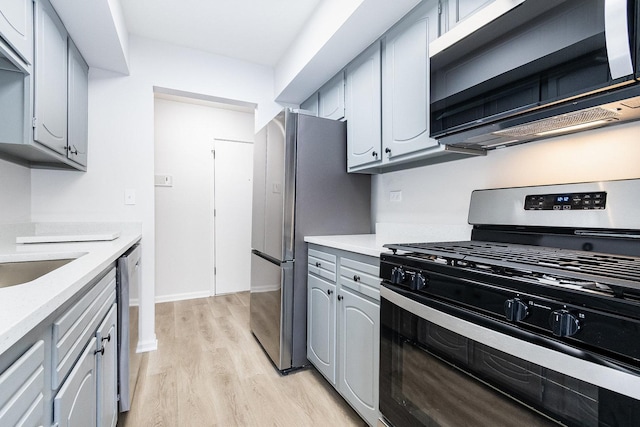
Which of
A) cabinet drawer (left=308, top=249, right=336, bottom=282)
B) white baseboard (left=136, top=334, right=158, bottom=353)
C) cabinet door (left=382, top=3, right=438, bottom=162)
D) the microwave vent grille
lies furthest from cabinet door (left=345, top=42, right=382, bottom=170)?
white baseboard (left=136, top=334, right=158, bottom=353)

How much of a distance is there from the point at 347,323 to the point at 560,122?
1262mm

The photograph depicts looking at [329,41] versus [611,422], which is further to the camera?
[329,41]

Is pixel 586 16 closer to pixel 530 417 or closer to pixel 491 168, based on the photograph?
pixel 491 168

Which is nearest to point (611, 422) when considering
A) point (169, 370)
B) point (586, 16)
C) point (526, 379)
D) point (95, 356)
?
point (526, 379)

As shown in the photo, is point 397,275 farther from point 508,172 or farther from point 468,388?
point 508,172

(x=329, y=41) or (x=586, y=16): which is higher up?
(x=329, y=41)

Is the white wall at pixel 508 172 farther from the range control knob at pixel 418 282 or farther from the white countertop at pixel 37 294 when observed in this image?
the white countertop at pixel 37 294

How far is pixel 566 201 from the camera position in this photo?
1.22 m

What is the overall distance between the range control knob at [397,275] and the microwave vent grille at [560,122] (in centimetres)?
67

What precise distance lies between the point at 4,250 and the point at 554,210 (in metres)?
2.55

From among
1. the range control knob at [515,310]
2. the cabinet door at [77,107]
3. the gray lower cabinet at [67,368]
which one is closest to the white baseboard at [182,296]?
the cabinet door at [77,107]

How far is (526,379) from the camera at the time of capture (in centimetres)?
77

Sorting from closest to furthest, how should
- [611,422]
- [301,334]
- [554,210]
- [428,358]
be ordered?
1. [611,422]
2. [428,358]
3. [554,210]
4. [301,334]

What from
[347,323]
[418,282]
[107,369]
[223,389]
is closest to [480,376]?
[418,282]
